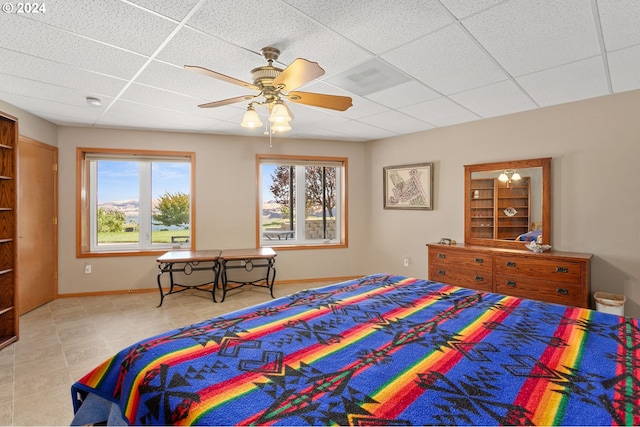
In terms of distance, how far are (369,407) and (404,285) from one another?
1491mm

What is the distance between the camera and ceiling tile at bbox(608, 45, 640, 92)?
228 centimetres

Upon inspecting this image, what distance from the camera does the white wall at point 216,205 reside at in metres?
4.37

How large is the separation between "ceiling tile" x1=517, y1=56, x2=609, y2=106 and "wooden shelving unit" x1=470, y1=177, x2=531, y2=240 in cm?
93

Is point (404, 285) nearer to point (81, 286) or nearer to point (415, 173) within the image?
point (415, 173)

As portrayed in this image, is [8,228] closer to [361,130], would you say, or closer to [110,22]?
[110,22]

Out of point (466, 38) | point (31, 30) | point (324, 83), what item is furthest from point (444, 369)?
point (31, 30)

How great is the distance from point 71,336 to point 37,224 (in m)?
1.69

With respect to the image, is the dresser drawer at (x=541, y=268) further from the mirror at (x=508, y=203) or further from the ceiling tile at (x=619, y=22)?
the ceiling tile at (x=619, y=22)

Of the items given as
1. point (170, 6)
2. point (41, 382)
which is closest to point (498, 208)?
point (170, 6)

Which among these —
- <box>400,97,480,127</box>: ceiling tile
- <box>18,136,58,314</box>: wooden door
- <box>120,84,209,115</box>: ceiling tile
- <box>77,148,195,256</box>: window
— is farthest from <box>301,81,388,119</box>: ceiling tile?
<box>18,136,58,314</box>: wooden door

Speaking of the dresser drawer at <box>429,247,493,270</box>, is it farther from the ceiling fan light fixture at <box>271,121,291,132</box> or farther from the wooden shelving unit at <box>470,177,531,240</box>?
the ceiling fan light fixture at <box>271,121,291,132</box>

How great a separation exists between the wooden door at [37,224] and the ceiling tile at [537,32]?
15.0 ft

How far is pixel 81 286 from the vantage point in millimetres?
4418

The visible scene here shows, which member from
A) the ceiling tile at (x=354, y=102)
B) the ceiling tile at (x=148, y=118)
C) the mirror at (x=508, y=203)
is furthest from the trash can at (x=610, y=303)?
the ceiling tile at (x=148, y=118)
